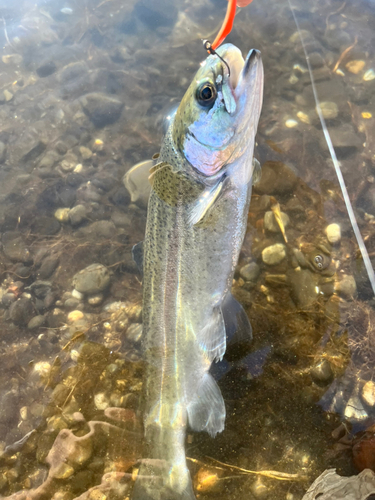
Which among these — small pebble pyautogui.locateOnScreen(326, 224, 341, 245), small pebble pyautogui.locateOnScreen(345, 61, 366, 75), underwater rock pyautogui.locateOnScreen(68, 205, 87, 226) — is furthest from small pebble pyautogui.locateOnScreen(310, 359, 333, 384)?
small pebble pyautogui.locateOnScreen(345, 61, 366, 75)

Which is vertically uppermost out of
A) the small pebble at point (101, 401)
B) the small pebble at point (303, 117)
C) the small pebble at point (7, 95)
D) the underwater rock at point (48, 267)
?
the small pebble at point (303, 117)

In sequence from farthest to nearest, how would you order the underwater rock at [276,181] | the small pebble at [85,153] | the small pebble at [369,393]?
the small pebble at [85,153]
the underwater rock at [276,181]
the small pebble at [369,393]

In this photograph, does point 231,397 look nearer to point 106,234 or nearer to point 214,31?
point 106,234

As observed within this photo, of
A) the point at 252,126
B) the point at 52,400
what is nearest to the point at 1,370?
the point at 52,400

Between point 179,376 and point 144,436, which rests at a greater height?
point 179,376

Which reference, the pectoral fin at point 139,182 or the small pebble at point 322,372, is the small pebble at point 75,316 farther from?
the small pebble at point 322,372

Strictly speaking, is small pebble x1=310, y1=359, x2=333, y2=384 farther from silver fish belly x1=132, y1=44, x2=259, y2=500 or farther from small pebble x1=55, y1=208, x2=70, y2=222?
small pebble x1=55, y1=208, x2=70, y2=222

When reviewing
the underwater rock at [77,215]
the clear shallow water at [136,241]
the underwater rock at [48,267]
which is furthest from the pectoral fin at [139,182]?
the underwater rock at [48,267]
